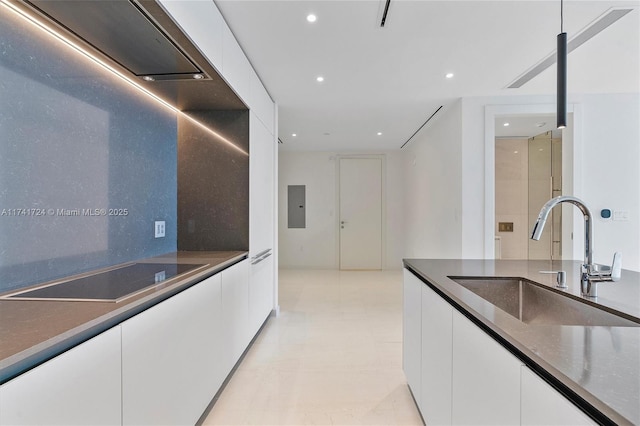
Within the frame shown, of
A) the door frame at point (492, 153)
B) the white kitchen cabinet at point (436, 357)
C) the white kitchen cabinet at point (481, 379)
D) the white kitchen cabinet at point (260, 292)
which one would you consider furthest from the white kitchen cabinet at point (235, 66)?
the door frame at point (492, 153)

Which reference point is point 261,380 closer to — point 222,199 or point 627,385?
point 222,199

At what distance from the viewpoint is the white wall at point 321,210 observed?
261 inches

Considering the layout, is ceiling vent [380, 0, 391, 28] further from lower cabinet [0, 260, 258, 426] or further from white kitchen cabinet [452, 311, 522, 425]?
lower cabinet [0, 260, 258, 426]

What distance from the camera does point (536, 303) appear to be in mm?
1461

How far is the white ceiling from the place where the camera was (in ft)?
6.60

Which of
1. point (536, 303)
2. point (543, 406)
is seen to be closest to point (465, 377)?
point (543, 406)

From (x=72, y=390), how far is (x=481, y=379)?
1157 millimetres

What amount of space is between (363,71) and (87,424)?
2.93 meters

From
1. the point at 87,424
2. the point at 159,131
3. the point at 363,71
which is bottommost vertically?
the point at 87,424

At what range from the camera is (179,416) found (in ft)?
4.62

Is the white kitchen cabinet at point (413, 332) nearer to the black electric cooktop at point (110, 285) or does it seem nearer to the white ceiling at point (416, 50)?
the black electric cooktop at point (110, 285)

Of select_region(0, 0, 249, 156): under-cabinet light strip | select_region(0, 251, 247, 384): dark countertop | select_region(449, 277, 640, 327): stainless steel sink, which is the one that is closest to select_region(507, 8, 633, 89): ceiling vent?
select_region(449, 277, 640, 327): stainless steel sink

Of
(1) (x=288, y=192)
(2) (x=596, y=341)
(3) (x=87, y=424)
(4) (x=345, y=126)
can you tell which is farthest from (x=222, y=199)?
(1) (x=288, y=192)

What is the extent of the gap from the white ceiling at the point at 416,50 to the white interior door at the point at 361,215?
2.65 meters
